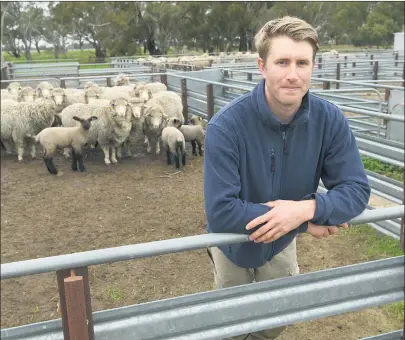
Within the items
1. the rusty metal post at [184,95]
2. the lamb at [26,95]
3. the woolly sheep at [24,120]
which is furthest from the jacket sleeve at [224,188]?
the lamb at [26,95]

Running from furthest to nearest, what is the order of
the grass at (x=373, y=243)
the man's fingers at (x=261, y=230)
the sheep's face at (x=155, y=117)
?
1. the sheep's face at (x=155, y=117)
2. the grass at (x=373, y=243)
3. the man's fingers at (x=261, y=230)

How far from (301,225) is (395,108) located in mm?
5884

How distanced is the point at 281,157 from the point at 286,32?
51 centimetres

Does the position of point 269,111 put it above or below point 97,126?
above

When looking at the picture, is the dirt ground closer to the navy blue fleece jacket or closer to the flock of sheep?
the flock of sheep

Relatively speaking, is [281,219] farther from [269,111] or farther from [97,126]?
[97,126]

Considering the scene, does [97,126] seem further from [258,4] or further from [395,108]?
[258,4]

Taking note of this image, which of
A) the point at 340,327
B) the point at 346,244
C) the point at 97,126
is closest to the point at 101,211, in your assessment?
the point at 97,126

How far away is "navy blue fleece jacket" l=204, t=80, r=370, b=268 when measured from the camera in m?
1.75

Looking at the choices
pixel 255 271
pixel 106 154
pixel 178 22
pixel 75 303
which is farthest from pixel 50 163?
pixel 178 22

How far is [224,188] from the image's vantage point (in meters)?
1.77

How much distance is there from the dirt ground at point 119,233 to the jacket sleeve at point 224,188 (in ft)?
5.62

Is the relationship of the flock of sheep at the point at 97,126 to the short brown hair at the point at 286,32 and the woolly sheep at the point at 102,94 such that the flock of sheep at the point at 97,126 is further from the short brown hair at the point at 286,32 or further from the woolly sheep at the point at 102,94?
the short brown hair at the point at 286,32

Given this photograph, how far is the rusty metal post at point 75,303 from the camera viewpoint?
1.35 metres
